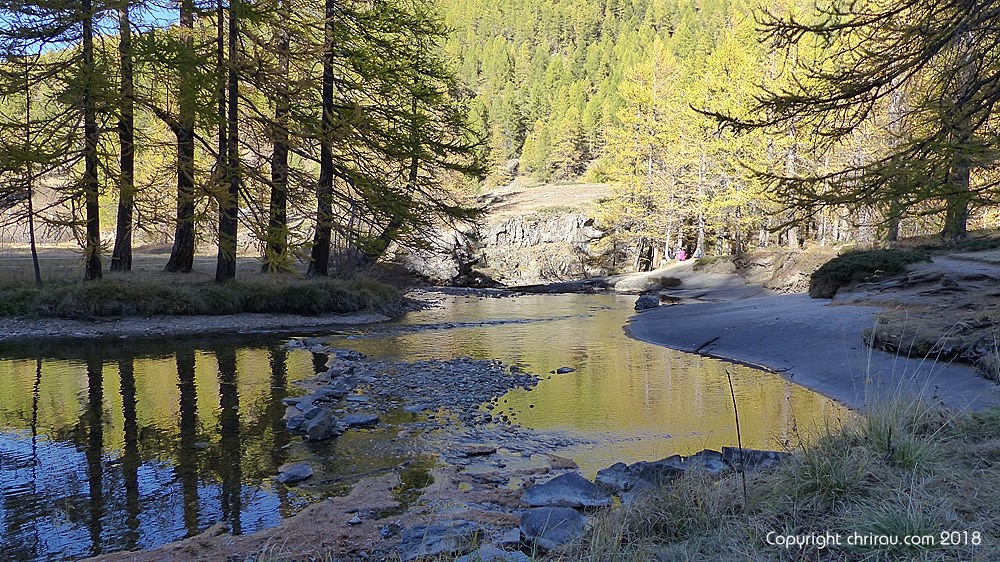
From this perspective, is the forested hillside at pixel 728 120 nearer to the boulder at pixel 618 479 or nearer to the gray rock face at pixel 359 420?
the boulder at pixel 618 479

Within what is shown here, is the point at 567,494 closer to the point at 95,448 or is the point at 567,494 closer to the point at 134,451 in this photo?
the point at 134,451

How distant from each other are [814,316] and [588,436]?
7.90 meters

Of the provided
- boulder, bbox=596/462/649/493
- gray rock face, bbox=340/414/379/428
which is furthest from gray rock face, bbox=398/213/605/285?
boulder, bbox=596/462/649/493

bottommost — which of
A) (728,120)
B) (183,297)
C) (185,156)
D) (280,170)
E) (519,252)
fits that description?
(183,297)

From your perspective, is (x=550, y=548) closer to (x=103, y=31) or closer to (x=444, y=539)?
(x=444, y=539)

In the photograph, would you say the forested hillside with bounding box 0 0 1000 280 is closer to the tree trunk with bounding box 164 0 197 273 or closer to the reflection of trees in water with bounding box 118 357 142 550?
the tree trunk with bounding box 164 0 197 273

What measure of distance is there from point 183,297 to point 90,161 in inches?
174

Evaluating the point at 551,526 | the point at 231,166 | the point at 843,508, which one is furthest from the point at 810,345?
the point at 231,166

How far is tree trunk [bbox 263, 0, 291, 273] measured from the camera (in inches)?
706

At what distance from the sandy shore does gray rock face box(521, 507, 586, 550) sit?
8.59ft

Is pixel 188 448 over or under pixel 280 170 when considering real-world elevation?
under

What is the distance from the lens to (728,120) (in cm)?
906

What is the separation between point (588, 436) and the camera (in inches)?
299

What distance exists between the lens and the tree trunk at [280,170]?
1792cm
